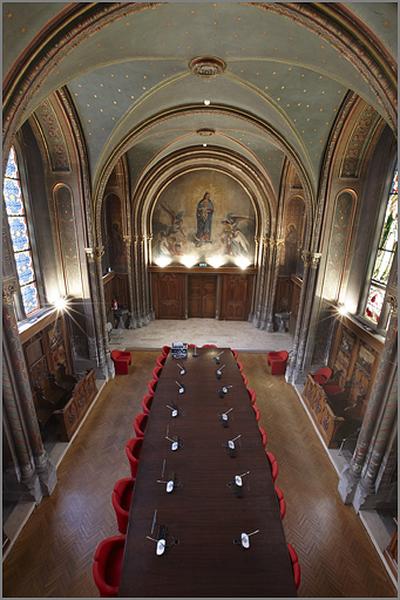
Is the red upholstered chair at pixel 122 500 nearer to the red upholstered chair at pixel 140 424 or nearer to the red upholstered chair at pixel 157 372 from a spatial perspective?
the red upholstered chair at pixel 140 424

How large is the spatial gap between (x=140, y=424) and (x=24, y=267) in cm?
540

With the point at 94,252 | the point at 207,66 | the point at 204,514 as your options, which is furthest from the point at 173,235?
the point at 204,514

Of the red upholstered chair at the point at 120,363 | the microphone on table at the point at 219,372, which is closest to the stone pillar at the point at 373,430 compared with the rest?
the microphone on table at the point at 219,372

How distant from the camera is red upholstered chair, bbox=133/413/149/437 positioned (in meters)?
6.64

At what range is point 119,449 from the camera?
7945 millimetres

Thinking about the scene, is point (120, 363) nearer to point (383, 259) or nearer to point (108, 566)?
point (108, 566)

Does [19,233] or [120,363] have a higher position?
[19,233]

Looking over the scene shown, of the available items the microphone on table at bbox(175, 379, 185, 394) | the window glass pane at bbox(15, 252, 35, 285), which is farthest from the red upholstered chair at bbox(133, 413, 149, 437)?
the window glass pane at bbox(15, 252, 35, 285)

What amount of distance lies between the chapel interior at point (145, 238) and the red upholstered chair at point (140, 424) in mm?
1451

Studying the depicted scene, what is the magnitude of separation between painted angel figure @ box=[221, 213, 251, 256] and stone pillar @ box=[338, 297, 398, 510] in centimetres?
1078

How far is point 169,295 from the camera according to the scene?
1655cm

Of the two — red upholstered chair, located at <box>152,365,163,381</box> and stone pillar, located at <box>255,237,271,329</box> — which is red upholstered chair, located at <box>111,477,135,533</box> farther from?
stone pillar, located at <box>255,237,271,329</box>

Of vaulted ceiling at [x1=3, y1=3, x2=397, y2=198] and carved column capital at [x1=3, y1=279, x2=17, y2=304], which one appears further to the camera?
carved column capital at [x1=3, y1=279, x2=17, y2=304]

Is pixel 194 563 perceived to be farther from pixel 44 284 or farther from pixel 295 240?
pixel 295 240
